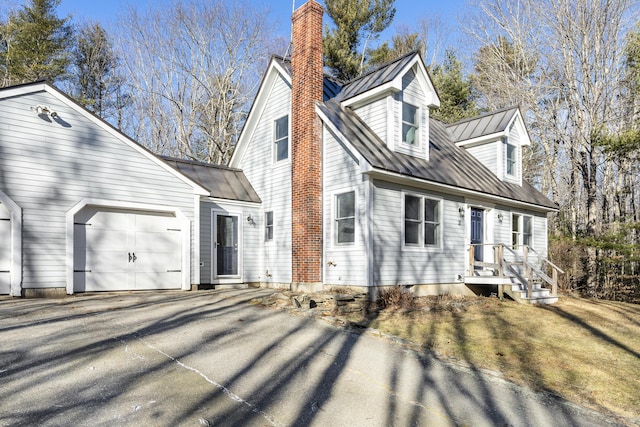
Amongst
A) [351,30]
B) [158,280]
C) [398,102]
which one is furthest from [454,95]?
[158,280]

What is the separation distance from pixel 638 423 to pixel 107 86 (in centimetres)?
2997

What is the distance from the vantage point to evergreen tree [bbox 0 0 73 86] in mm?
24922

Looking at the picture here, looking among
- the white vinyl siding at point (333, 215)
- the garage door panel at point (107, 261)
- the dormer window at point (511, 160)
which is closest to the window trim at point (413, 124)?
the white vinyl siding at point (333, 215)

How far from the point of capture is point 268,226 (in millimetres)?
14133

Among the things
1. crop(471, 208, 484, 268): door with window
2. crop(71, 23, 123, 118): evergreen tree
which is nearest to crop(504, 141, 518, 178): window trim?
crop(471, 208, 484, 268): door with window

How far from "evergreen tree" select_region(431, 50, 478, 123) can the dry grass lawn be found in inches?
731

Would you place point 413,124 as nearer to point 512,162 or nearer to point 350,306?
point 350,306

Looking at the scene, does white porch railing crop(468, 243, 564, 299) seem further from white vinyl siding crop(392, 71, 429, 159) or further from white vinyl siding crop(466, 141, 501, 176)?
white vinyl siding crop(392, 71, 429, 159)

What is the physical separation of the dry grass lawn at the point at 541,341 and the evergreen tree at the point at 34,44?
996 inches

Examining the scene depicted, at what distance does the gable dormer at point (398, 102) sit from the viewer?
39.5 feet

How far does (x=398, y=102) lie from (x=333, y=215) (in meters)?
3.64

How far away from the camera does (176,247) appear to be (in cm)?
1241

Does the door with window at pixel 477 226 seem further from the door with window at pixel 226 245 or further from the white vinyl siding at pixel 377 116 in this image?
the door with window at pixel 226 245

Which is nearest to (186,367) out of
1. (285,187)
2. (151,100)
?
(285,187)
